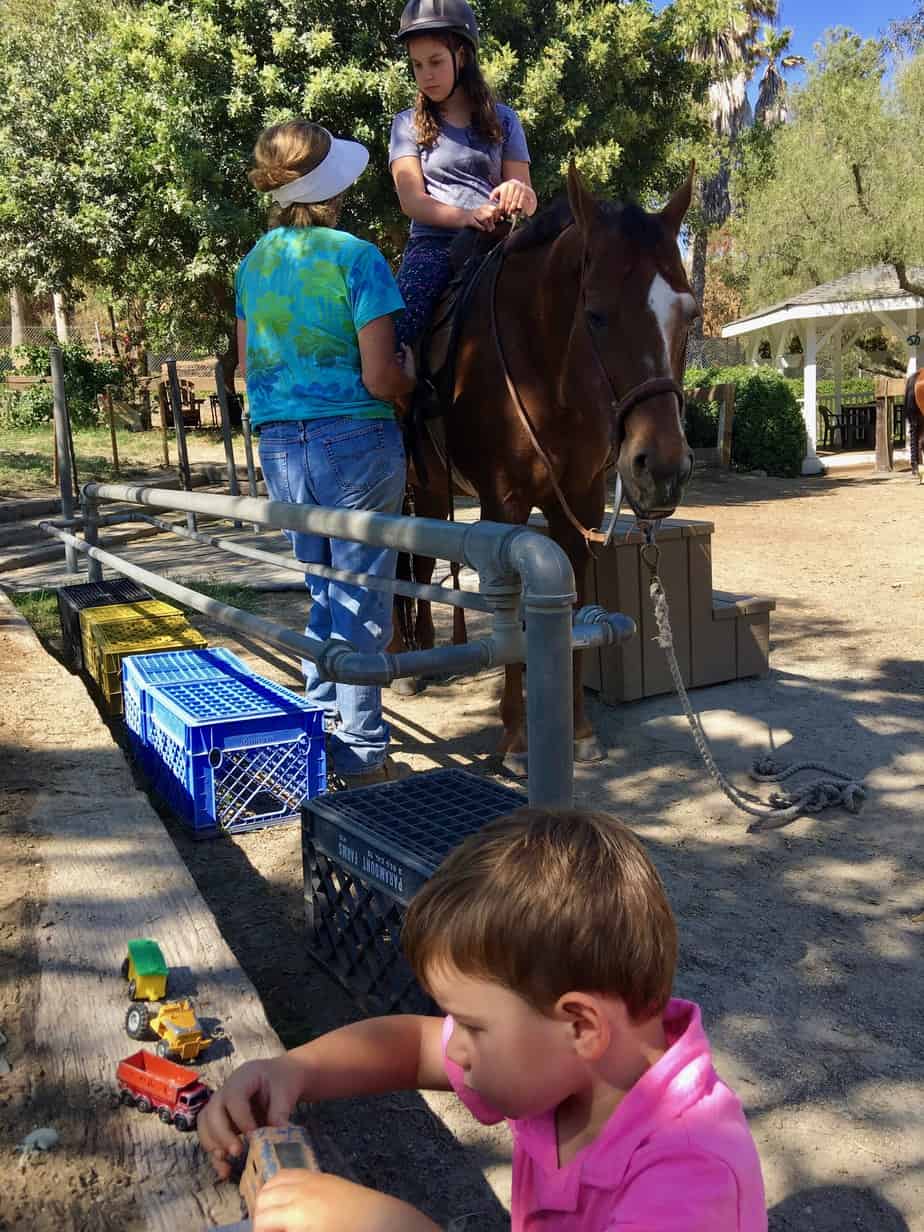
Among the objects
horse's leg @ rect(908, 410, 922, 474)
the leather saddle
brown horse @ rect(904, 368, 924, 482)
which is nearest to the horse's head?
the leather saddle

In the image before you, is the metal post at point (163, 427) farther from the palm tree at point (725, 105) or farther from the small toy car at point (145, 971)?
the palm tree at point (725, 105)

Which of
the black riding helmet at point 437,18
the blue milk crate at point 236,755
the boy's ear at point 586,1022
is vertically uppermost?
the black riding helmet at point 437,18

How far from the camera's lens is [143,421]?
24062mm

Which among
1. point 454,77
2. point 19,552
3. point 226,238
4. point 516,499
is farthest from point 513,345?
point 226,238

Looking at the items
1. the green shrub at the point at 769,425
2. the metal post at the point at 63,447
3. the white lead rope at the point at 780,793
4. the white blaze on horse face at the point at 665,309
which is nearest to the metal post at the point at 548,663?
the white lead rope at the point at 780,793

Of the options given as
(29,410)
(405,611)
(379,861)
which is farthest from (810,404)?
(379,861)

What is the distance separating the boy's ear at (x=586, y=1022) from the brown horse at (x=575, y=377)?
8.78 feet

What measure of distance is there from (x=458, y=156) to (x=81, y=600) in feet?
10.8

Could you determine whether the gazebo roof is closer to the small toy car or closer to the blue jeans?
the blue jeans

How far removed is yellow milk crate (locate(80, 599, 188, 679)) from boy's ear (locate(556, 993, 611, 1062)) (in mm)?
4670

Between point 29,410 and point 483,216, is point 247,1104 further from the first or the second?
point 29,410

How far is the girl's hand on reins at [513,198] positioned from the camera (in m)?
4.55

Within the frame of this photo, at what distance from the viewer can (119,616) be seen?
5.67m

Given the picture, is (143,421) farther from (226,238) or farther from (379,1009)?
(379,1009)
